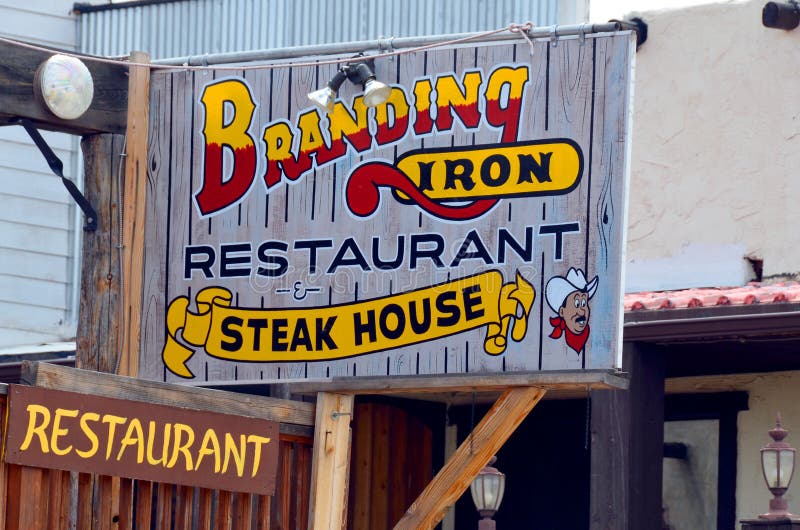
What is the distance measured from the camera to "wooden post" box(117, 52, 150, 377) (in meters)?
7.49

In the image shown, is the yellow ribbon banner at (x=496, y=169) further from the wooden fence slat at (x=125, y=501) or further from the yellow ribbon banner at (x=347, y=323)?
the wooden fence slat at (x=125, y=501)

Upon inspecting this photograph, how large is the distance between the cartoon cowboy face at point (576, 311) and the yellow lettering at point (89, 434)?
2.05 metres

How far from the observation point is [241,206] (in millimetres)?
7496

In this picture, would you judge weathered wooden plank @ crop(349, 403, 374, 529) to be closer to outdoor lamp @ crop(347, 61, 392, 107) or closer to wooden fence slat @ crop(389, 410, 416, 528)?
wooden fence slat @ crop(389, 410, 416, 528)

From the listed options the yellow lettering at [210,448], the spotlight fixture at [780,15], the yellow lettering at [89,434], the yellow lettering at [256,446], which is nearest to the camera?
the yellow lettering at [89,434]

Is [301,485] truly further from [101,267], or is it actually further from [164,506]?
[101,267]

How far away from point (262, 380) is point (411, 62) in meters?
1.64

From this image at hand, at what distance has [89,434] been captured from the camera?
20.0ft

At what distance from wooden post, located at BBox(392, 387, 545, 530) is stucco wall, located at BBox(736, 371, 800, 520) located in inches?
208

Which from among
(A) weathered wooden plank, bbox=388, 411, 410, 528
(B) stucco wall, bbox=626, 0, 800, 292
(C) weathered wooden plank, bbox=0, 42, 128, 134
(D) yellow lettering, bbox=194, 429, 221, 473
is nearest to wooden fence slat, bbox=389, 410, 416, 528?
(A) weathered wooden plank, bbox=388, 411, 410, 528

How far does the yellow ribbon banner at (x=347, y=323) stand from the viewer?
6934 millimetres

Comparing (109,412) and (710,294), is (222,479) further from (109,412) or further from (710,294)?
(710,294)

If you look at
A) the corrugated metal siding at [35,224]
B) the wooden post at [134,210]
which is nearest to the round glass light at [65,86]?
the wooden post at [134,210]

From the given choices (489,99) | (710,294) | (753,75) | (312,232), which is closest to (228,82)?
(312,232)
